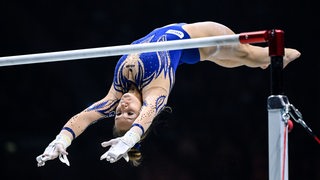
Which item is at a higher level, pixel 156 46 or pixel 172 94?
pixel 172 94

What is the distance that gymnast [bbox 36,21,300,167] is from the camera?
11.9 ft

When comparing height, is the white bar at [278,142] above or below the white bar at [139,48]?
below

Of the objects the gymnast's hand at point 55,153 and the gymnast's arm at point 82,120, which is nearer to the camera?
the gymnast's hand at point 55,153

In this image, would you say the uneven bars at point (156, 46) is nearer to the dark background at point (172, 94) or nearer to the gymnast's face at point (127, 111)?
the gymnast's face at point (127, 111)

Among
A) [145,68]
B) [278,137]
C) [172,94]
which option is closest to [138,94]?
[145,68]

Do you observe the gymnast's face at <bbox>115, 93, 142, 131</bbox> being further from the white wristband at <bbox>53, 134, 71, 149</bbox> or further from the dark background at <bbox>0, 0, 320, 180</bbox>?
the dark background at <bbox>0, 0, 320, 180</bbox>

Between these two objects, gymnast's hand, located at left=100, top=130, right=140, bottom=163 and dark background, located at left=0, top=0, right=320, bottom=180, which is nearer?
gymnast's hand, located at left=100, top=130, right=140, bottom=163

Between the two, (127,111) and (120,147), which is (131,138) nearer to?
(120,147)

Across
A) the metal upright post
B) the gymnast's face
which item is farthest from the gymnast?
the metal upright post

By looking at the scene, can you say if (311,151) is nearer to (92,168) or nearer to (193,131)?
(193,131)

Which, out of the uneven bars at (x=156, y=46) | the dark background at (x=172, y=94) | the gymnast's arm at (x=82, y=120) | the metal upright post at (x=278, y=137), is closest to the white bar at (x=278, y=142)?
the metal upright post at (x=278, y=137)

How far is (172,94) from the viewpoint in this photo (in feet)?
21.1

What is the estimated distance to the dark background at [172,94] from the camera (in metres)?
6.07

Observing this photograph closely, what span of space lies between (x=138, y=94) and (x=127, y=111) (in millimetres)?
203
